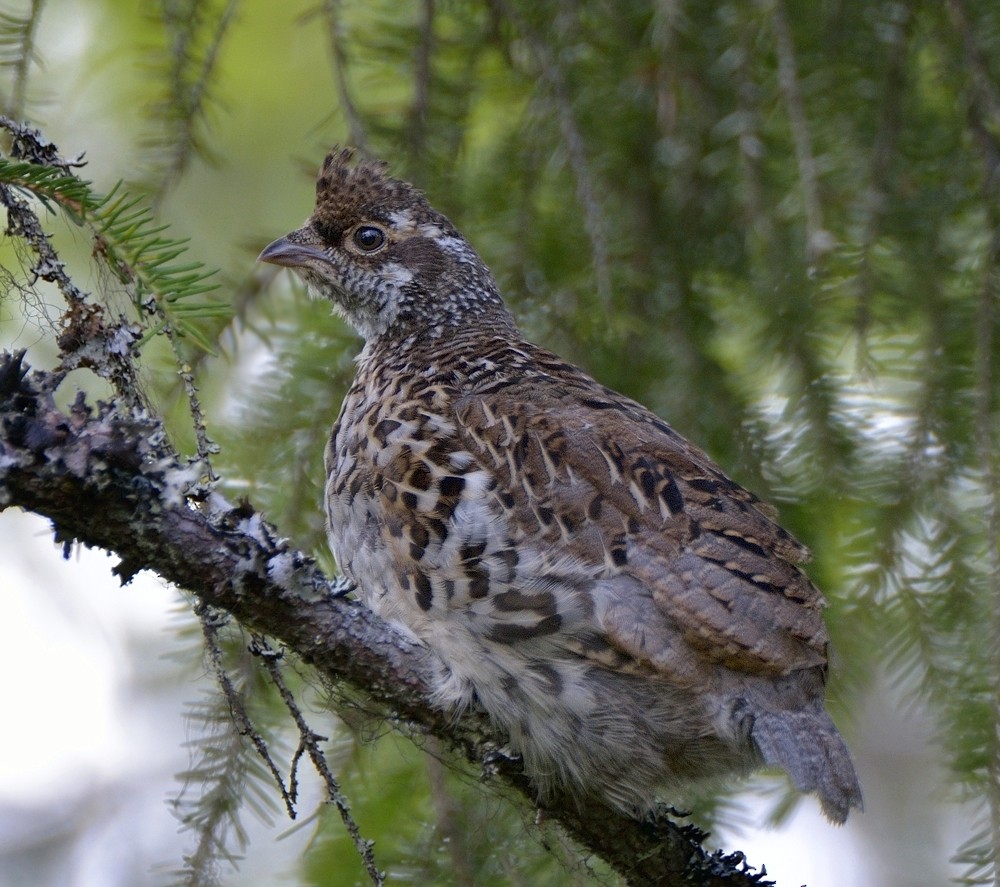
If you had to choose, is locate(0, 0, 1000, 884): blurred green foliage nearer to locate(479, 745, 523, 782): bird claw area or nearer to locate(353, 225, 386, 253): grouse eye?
locate(353, 225, 386, 253): grouse eye

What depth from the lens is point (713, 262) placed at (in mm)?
4383

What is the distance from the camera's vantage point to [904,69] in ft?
13.1

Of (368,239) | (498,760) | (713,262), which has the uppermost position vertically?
(368,239)

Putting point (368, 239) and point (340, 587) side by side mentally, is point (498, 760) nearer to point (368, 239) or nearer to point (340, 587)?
point (340, 587)

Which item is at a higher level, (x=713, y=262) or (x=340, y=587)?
(x=713, y=262)

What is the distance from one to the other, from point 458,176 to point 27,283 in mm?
2186

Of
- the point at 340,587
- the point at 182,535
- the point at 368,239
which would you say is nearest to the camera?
the point at 182,535

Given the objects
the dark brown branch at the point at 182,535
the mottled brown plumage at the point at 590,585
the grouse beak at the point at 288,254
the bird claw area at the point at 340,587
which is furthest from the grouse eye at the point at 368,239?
the bird claw area at the point at 340,587

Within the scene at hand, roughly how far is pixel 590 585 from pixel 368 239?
74.3 inches

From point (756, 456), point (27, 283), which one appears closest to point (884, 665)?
point (756, 456)

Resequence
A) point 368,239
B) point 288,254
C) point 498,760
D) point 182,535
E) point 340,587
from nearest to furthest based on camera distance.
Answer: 1. point 182,535
2. point 340,587
3. point 498,760
4. point 288,254
5. point 368,239

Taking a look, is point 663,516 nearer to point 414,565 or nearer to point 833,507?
point 414,565

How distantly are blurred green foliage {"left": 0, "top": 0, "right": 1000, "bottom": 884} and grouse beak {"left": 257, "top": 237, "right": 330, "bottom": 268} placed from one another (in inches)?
4.4

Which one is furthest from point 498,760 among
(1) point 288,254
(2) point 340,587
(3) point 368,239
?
(3) point 368,239
